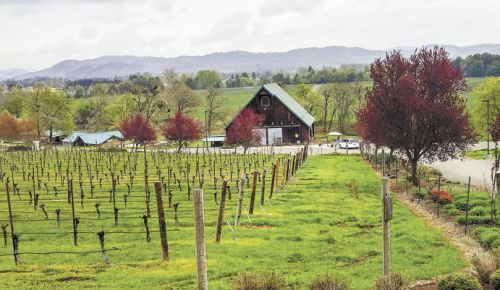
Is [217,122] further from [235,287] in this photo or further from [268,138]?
[235,287]

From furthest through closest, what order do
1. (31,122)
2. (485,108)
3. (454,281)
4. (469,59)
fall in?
(469,59) < (31,122) < (485,108) < (454,281)

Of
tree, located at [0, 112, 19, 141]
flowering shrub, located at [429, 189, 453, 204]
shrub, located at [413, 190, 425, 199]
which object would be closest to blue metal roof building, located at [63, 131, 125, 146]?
tree, located at [0, 112, 19, 141]

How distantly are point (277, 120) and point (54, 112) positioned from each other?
1556 inches

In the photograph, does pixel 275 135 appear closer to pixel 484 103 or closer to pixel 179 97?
pixel 484 103

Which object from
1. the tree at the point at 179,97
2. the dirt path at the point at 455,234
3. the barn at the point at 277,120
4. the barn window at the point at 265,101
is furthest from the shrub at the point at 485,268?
the tree at the point at 179,97

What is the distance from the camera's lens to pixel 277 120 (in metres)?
86.4

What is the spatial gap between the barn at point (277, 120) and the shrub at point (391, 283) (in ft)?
237

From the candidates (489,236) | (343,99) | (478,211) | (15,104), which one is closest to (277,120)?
(343,99)

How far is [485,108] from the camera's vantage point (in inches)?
3029

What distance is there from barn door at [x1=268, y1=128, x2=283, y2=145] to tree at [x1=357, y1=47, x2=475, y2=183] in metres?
Result: 48.2

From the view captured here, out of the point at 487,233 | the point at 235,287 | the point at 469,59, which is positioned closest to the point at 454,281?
the point at 235,287

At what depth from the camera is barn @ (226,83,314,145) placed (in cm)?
8588

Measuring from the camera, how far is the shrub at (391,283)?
497 inches

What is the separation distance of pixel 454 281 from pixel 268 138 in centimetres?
7459
